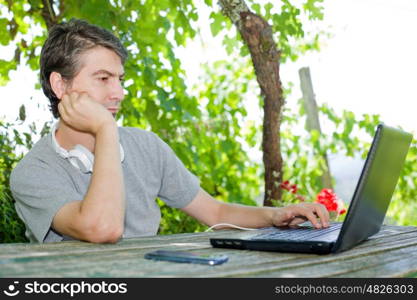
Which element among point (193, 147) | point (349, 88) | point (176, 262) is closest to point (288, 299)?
point (176, 262)

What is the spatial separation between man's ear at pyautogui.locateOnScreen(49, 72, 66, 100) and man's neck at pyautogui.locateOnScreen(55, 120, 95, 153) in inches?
6.1

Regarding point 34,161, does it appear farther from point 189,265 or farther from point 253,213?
point 189,265

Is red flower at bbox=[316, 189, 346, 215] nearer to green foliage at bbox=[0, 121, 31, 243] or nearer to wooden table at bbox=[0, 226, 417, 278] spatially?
green foliage at bbox=[0, 121, 31, 243]

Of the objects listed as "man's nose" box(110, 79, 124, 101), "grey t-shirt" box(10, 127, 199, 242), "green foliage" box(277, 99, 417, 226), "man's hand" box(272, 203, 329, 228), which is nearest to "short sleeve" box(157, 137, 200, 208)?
"grey t-shirt" box(10, 127, 199, 242)

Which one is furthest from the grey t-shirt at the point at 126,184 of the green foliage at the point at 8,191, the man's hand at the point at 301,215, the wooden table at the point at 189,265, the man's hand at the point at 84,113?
the green foliage at the point at 8,191

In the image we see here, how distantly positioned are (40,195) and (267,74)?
2292mm

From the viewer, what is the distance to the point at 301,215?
1.70 meters

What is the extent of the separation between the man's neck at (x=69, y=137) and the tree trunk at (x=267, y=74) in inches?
73.8

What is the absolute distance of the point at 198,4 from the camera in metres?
3.64

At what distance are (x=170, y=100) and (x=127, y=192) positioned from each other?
1761 mm

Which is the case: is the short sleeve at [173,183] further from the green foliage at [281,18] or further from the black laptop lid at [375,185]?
the green foliage at [281,18]

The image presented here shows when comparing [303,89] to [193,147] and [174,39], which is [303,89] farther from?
[174,39]

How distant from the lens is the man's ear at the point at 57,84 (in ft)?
6.42

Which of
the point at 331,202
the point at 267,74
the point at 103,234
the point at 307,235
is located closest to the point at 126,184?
the point at 103,234
